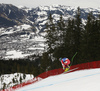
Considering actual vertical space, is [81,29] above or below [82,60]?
above

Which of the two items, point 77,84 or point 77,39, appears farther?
point 77,39

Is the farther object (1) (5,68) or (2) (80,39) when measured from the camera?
(1) (5,68)

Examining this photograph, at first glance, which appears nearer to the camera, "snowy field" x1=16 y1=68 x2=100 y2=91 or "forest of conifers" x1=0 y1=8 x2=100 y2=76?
"snowy field" x1=16 y1=68 x2=100 y2=91

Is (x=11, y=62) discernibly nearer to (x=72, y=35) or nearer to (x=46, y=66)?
(x=46, y=66)

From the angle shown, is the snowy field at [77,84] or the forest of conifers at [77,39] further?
the forest of conifers at [77,39]

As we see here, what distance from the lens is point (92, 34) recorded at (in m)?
23.9

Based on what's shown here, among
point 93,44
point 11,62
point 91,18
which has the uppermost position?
point 91,18

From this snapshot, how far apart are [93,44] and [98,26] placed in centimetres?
346

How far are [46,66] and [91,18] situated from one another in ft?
60.8

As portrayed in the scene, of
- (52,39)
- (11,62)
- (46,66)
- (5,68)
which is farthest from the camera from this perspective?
(11,62)

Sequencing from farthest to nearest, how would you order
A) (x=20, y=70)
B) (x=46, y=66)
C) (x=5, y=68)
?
1. (x=5, y=68)
2. (x=20, y=70)
3. (x=46, y=66)

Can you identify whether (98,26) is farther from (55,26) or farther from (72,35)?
(55,26)

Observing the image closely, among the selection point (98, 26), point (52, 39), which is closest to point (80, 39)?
point (98, 26)

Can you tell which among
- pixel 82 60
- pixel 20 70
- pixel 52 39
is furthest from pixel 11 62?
pixel 82 60
